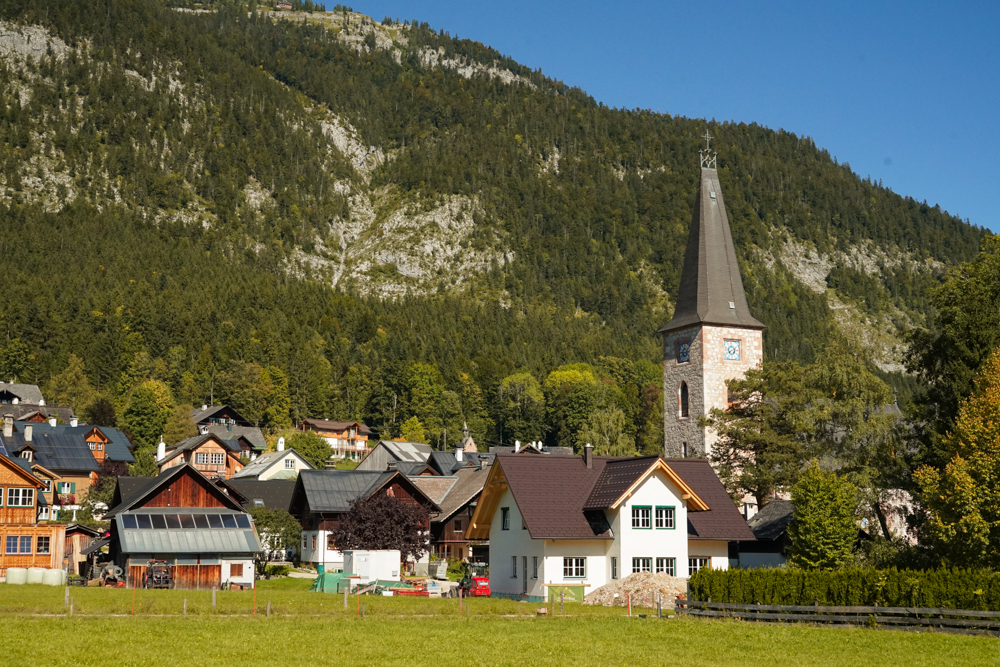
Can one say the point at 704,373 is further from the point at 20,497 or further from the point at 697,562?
the point at 20,497

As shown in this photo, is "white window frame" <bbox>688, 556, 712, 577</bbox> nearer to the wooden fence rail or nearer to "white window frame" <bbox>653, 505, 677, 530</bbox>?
"white window frame" <bbox>653, 505, 677, 530</bbox>

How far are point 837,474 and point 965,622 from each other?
22.6m

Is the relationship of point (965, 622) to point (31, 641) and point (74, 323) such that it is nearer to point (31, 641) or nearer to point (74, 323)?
point (31, 641)

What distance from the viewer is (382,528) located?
57.1 metres

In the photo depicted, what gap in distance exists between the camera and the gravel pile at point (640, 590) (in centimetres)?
4153

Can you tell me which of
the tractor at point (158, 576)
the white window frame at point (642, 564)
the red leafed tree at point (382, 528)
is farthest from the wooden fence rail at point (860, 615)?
the tractor at point (158, 576)

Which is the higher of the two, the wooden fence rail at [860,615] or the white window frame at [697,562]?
the white window frame at [697,562]

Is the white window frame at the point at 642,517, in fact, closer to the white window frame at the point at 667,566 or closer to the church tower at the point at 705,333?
the white window frame at the point at 667,566

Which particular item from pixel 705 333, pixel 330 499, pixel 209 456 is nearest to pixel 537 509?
pixel 330 499

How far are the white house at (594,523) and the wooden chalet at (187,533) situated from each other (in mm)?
12438

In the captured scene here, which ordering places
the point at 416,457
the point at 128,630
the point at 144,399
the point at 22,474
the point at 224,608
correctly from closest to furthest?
1. the point at 128,630
2. the point at 224,608
3. the point at 22,474
4. the point at 416,457
5. the point at 144,399

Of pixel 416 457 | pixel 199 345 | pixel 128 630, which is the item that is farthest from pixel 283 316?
pixel 128 630

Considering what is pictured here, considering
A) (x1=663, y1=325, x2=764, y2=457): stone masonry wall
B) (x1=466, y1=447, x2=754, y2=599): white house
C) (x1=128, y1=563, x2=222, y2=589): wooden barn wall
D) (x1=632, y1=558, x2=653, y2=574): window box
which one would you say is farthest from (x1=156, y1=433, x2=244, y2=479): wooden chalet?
(x1=632, y1=558, x2=653, y2=574): window box

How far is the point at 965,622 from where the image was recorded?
2891cm
